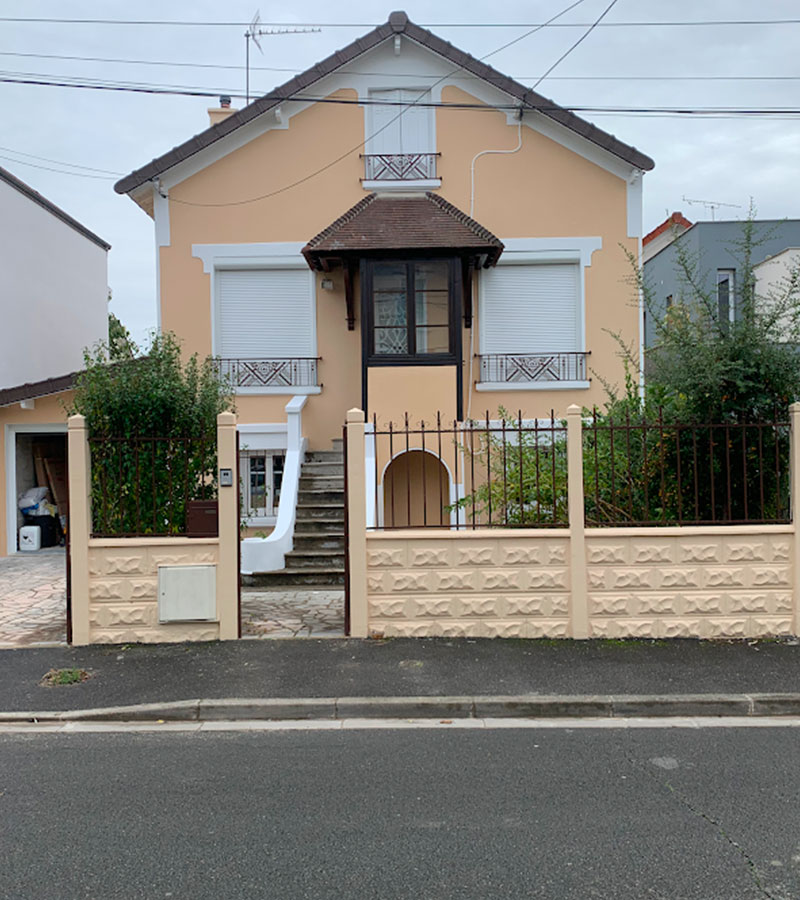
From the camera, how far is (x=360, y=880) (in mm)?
3641

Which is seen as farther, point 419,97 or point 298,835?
point 419,97

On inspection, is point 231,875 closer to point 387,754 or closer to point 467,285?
point 387,754

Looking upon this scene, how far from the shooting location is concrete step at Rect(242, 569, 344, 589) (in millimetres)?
10484

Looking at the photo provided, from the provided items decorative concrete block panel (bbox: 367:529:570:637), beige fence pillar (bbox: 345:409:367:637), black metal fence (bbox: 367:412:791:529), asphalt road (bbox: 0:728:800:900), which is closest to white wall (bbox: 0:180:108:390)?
beige fence pillar (bbox: 345:409:367:637)

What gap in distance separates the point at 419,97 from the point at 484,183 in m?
1.93

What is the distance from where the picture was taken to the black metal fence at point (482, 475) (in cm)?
804

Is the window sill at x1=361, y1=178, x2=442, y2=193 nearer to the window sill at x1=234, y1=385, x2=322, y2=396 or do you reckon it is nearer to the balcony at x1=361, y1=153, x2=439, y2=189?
the balcony at x1=361, y1=153, x2=439, y2=189

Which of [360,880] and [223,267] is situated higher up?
[223,267]

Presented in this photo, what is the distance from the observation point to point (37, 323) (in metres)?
17.7

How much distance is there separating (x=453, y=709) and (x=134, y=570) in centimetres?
348

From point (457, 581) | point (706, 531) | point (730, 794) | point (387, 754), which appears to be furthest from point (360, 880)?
point (706, 531)

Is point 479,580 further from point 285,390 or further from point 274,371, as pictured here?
point 274,371

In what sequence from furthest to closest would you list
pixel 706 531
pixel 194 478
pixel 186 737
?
pixel 194 478
pixel 706 531
pixel 186 737

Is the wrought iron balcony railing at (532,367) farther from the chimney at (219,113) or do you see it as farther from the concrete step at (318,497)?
the chimney at (219,113)
